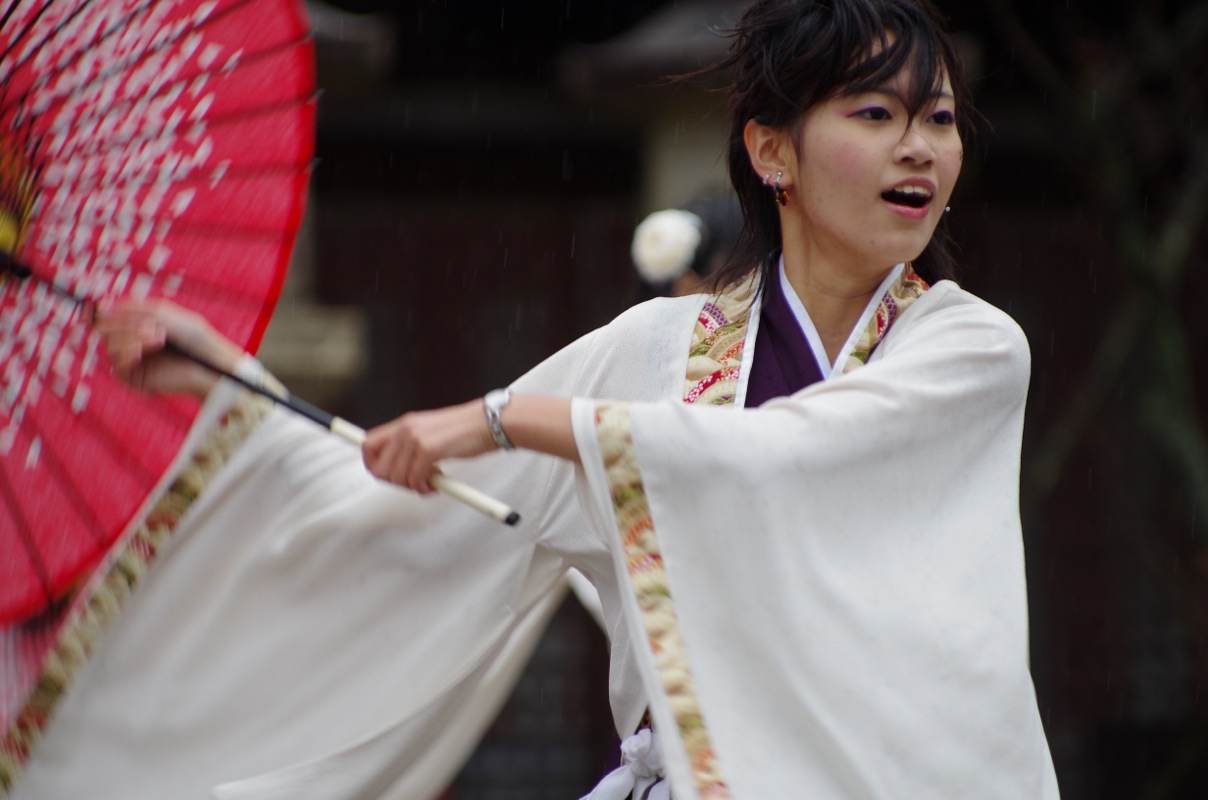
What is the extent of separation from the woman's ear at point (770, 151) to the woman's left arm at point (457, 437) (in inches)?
19.9

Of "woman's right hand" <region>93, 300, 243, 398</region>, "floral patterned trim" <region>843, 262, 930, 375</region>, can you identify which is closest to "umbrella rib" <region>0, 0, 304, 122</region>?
"woman's right hand" <region>93, 300, 243, 398</region>

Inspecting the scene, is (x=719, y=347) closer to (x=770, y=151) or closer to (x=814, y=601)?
(x=770, y=151)

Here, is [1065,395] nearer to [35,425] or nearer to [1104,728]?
[1104,728]

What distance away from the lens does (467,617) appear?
2.35 m

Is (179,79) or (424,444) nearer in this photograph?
(424,444)

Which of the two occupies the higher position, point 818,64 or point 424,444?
point 818,64

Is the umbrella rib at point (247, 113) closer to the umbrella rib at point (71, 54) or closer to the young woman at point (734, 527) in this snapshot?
the umbrella rib at point (71, 54)

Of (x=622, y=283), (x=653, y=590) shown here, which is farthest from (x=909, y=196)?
(x=622, y=283)

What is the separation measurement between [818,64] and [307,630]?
3.65 ft

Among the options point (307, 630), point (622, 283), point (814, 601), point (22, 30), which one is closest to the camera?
point (814, 601)

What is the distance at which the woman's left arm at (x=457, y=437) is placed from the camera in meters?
1.94

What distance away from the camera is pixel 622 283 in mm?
6191

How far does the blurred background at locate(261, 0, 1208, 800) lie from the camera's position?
5590 millimetres

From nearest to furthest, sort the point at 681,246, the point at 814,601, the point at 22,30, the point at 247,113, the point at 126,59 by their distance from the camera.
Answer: the point at 814,601, the point at 22,30, the point at 126,59, the point at 247,113, the point at 681,246
